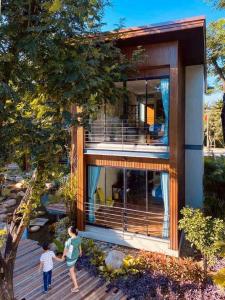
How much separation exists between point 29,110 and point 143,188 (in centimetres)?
722

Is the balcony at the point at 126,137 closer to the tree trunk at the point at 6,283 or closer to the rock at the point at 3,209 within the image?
the tree trunk at the point at 6,283

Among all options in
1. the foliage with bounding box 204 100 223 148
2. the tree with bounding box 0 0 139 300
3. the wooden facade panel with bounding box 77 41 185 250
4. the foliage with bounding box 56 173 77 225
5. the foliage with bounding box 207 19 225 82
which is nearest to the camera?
the tree with bounding box 0 0 139 300

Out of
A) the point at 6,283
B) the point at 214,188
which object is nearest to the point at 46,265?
the point at 6,283

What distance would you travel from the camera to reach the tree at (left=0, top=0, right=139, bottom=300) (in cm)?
487

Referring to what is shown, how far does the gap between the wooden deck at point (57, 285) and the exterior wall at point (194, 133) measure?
6.58 m

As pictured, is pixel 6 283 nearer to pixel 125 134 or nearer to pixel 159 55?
pixel 125 134

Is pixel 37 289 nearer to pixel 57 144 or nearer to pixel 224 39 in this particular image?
pixel 57 144

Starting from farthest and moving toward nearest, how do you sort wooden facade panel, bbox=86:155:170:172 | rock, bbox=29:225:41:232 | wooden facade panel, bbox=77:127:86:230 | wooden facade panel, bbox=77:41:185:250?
1. rock, bbox=29:225:41:232
2. wooden facade panel, bbox=77:127:86:230
3. wooden facade panel, bbox=86:155:170:172
4. wooden facade panel, bbox=77:41:185:250

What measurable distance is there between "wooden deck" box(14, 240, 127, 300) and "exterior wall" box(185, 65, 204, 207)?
6.58 metres

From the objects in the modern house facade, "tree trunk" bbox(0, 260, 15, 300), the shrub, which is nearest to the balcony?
the modern house facade

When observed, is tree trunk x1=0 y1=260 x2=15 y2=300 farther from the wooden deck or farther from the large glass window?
the large glass window

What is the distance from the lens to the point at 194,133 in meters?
12.9

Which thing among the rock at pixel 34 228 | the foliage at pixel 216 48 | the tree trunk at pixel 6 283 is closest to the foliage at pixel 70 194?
the rock at pixel 34 228

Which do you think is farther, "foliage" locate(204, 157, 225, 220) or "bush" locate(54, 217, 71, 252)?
"foliage" locate(204, 157, 225, 220)
